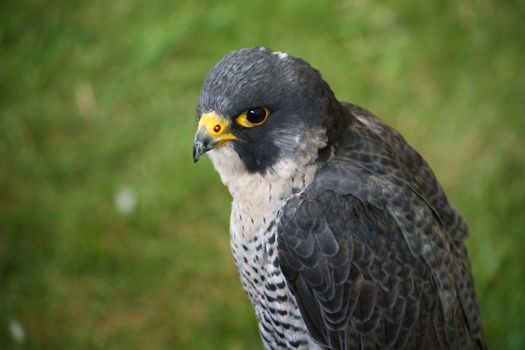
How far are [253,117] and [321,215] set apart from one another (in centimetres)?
43

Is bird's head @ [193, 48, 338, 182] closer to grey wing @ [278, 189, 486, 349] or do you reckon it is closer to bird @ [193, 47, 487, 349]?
bird @ [193, 47, 487, 349]

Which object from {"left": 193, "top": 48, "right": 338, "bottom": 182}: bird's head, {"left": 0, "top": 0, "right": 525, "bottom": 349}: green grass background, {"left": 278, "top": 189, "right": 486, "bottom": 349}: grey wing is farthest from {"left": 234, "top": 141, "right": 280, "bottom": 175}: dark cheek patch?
{"left": 0, "top": 0, "right": 525, "bottom": 349}: green grass background

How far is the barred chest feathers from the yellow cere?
84mm

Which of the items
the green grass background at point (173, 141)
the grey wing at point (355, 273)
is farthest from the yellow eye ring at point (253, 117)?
the green grass background at point (173, 141)

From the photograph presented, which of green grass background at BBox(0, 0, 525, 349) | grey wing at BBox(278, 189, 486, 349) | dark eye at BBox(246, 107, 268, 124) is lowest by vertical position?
grey wing at BBox(278, 189, 486, 349)

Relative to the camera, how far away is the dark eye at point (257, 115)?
2980 millimetres

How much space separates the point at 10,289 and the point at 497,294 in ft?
9.19

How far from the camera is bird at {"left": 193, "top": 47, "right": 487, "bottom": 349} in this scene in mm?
2965

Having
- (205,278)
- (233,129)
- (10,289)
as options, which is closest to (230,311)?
(205,278)

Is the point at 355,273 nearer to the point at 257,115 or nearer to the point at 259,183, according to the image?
the point at 259,183

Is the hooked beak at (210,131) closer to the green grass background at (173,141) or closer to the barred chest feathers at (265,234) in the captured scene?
the barred chest feathers at (265,234)

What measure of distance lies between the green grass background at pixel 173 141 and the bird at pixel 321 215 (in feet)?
5.52

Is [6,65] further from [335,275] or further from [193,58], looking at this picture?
[335,275]

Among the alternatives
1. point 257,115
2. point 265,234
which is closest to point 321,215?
point 265,234
